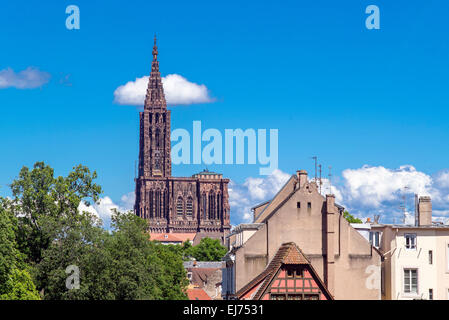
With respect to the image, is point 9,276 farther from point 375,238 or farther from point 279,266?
point 375,238

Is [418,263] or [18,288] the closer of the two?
[18,288]

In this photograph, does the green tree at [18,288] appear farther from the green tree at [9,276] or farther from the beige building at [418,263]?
the beige building at [418,263]

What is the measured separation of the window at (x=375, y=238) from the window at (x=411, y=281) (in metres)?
6.96

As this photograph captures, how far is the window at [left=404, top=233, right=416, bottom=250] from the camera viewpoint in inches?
2785

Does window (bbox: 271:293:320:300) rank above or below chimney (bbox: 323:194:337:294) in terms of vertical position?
below

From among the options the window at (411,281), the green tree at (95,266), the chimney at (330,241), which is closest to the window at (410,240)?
the window at (411,281)

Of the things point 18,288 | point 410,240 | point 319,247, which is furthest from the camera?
point 319,247

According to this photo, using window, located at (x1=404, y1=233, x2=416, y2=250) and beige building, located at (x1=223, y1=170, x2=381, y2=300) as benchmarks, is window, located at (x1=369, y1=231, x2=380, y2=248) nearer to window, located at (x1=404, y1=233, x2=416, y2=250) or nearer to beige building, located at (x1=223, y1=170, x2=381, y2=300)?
beige building, located at (x1=223, y1=170, x2=381, y2=300)

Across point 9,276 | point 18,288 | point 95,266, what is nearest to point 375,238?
point 95,266

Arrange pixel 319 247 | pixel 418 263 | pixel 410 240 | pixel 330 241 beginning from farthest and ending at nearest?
1. pixel 319 247
2. pixel 330 241
3. pixel 410 240
4. pixel 418 263

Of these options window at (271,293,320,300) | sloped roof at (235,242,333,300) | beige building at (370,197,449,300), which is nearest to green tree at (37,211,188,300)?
sloped roof at (235,242,333,300)

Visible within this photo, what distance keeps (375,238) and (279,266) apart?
45.5 feet

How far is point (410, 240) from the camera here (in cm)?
7088

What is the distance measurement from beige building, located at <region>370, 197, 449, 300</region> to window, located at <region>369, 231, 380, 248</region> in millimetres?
5319
